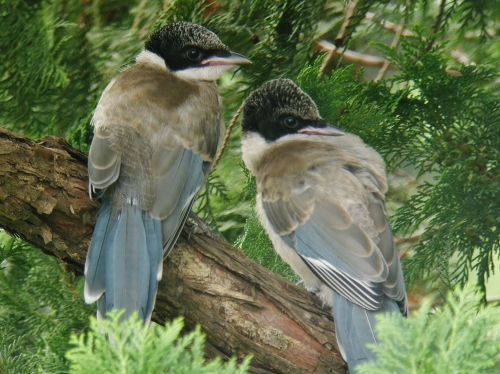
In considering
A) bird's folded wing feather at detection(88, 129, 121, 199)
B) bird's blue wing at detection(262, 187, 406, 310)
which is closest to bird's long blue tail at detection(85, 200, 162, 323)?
bird's folded wing feather at detection(88, 129, 121, 199)

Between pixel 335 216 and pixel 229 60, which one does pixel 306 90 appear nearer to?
pixel 229 60

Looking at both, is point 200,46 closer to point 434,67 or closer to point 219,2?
point 219,2

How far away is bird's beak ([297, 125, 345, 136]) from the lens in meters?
3.55

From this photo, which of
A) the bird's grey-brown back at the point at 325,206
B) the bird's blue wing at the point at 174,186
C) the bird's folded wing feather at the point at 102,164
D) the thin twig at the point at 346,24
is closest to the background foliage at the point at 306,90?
the thin twig at the point at 346,24

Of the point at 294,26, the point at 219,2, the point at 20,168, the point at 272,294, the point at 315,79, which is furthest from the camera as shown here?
the point at 219,2

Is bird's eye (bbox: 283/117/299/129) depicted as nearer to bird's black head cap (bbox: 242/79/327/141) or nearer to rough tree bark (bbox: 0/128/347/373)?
bird's black head cap (bbox: 242/79/327/141)

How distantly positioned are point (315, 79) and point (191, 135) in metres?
0.76

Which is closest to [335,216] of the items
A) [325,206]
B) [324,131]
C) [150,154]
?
[325,206]

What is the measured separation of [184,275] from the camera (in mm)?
2865

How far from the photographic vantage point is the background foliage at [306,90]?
3.44 metres

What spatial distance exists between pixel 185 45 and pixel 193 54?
0.07 metres

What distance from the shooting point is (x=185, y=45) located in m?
3.82

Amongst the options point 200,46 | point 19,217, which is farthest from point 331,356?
point 200,46

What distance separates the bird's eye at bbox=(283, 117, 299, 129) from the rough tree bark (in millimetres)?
1071
